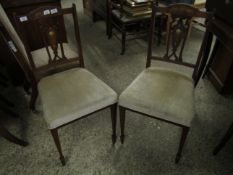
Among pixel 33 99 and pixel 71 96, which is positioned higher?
pixel 71 96

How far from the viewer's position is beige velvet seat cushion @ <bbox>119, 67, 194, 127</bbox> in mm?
1157

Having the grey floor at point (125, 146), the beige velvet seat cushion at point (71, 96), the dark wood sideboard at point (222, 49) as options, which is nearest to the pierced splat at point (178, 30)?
the dark wood sideboard at point (222, 49)

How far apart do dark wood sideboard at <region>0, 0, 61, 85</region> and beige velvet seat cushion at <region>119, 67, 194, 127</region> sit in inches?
46.5

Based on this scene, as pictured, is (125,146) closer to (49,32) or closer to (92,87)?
(92,87)

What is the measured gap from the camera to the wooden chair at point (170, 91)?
117 centimetres

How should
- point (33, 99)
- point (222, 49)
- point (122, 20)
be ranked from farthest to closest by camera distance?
point (122, 20), point (222, 49), point (33, 99)

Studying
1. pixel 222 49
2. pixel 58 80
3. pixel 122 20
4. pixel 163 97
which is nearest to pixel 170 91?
pixel 163 97

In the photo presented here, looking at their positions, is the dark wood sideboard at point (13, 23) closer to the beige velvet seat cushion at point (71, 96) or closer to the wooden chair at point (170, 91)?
the beige velvet seat cushion at point (71, 96)

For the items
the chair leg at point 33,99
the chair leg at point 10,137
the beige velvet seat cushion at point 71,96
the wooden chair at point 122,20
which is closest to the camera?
the beige velvet seat cushion at point 71,96

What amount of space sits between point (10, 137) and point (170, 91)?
114 centimetres

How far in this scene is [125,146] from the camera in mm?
1511

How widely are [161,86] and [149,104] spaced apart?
20cm

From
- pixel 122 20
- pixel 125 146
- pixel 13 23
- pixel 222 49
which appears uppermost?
pixel 13 23

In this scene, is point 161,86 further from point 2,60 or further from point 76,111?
point 2,60
